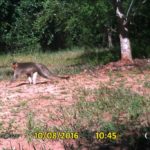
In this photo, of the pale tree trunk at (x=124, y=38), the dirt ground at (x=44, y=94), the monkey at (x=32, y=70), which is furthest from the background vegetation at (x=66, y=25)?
the monkey at (x=32, y=70)

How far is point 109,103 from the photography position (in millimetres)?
9672

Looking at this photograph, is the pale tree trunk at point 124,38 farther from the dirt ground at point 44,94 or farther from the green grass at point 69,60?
the green grass at point 69,60

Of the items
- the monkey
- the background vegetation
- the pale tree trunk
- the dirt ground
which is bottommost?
the dirt ground

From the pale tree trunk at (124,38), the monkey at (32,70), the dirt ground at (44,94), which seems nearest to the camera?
the dirt ground at (44,94)

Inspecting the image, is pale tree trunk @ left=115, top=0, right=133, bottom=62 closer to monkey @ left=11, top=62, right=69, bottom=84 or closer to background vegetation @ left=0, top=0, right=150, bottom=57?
background vegetation @ left=0, top=0, right=150, bottom=57

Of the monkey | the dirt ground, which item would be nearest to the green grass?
the dirt ground

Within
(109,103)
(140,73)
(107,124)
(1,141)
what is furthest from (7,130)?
(140,73)

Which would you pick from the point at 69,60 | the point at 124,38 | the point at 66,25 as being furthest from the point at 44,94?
the point at 66,25

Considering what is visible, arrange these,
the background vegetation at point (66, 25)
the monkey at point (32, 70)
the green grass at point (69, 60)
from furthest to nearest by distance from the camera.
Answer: the background vegetation at point (66, 25)
the green grass at point (69, 60)
the monkey at point (32, 70)

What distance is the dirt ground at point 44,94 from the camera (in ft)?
24.4

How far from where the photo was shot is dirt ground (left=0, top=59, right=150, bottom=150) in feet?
24.4

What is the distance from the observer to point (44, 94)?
11359mm

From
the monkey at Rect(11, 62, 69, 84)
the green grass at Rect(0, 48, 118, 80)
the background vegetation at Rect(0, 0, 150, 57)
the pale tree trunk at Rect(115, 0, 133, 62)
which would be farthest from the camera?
the background vegetation at Rect(0, 0, 150, 57)

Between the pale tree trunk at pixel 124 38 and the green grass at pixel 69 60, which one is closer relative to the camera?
the pale tree trunk at pixel 124 38
